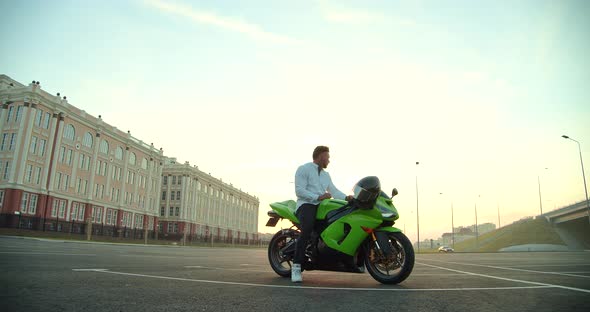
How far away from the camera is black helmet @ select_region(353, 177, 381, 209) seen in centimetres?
455

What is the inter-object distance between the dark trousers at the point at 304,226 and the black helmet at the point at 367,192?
0.66 meters

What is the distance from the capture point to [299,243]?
4.88 m

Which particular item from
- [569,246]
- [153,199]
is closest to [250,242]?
[153,199]

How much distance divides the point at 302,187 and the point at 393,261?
147 cm

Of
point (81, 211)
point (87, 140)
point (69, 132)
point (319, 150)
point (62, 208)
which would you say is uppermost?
point (69, 132)

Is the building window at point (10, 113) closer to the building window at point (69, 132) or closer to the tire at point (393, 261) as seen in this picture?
the building window at point (69, 132)

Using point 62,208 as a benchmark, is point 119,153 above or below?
above

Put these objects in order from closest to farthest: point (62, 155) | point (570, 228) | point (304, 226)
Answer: point (304, 226) < point (62, 155) < point (570, 228)

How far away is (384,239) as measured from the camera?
14.9 feet

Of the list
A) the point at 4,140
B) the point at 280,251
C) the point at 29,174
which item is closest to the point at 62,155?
the point at 29,174

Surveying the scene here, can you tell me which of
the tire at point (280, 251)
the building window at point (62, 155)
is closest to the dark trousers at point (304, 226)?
the tire at point (280, 251)

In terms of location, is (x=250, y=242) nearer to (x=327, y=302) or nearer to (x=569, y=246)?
(x=569, y=246)

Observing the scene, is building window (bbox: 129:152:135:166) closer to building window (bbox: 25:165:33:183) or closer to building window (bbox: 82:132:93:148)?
building window (bbox: 82:132:93:148)

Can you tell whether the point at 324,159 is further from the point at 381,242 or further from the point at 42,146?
the point at 42,146
